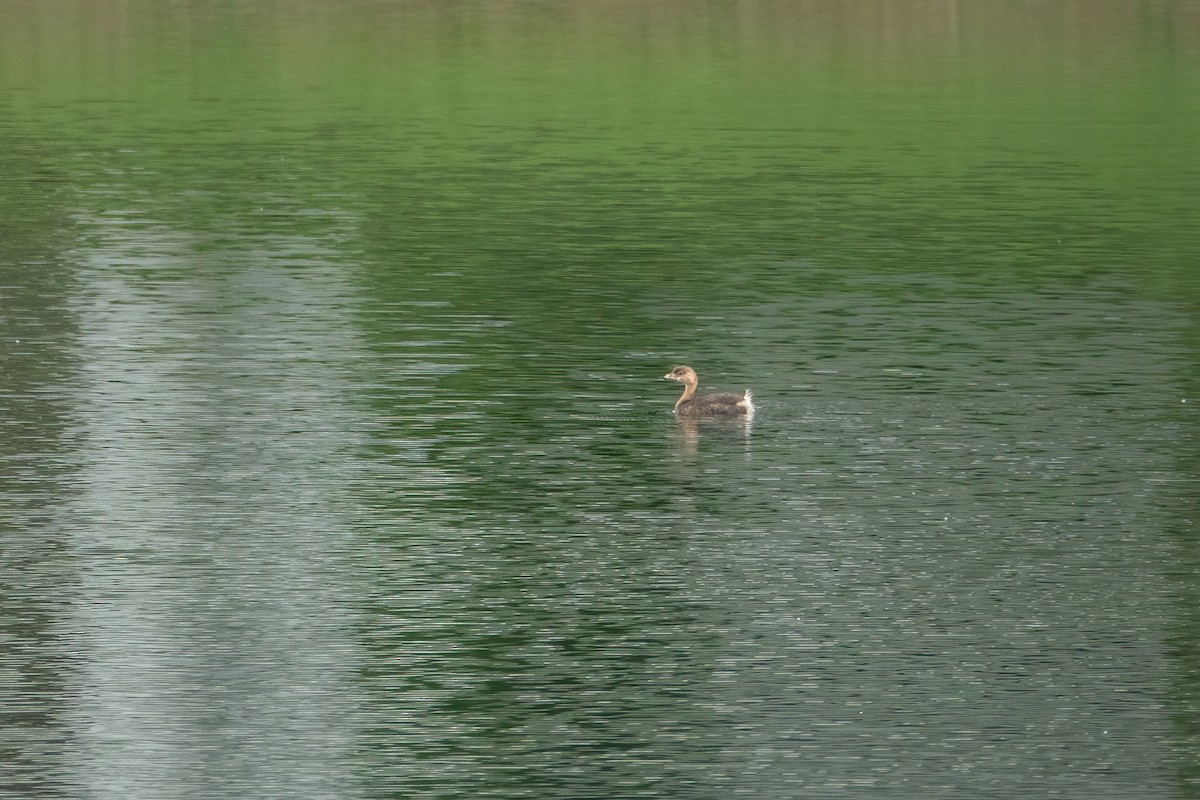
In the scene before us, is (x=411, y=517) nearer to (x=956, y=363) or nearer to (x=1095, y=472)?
(x=1095, y=472)

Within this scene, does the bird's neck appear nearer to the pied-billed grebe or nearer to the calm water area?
the pied-billed grebe

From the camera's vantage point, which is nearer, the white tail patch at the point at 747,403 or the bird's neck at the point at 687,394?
the white tail patch at the point at 747,403

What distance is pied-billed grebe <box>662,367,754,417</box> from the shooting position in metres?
24.6

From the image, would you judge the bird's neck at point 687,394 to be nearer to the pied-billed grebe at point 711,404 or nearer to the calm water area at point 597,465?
the pied-billed grebe at point 711,404

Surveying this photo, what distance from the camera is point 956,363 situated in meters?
28.0

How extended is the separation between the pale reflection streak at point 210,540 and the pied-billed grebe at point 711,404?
10.1ft

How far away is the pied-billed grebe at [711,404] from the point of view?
24.6 meters

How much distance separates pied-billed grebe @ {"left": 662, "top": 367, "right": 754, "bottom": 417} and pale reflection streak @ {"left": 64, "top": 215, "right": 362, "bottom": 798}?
3.07m

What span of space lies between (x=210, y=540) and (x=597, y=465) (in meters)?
3.87

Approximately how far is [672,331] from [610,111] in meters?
26.2

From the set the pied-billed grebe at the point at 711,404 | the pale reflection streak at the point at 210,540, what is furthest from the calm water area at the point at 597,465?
the pied-billed grebe at the point at 711,404

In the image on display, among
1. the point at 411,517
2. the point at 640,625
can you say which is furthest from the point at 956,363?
the point at 640,625

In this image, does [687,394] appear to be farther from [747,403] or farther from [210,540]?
[210,540]

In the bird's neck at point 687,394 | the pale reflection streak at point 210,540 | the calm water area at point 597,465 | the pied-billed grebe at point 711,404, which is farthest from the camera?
the bird's neck at point 687,394
